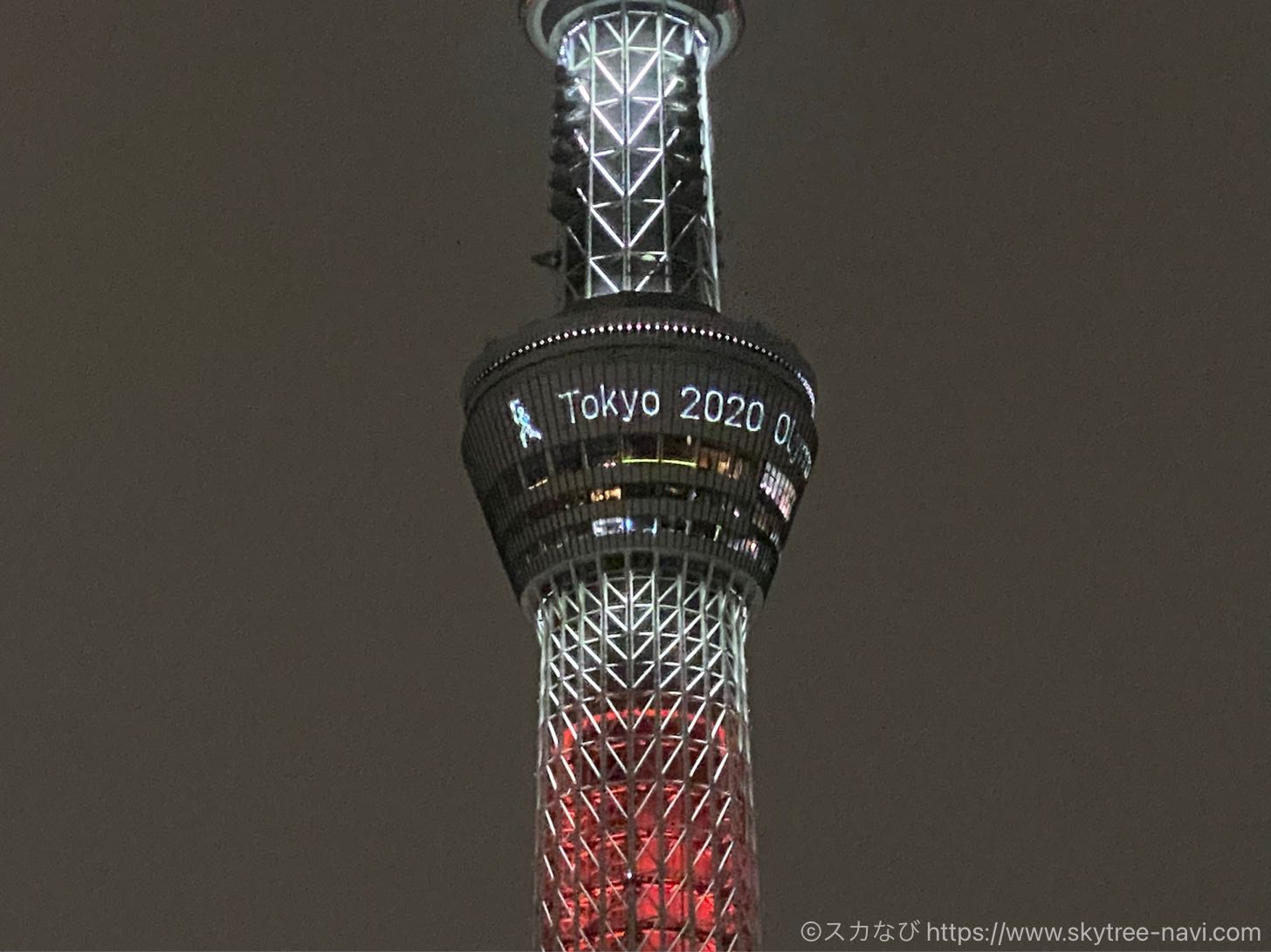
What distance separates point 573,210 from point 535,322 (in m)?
12.5

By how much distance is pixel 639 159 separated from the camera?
478 feet

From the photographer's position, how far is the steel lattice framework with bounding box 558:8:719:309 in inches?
5595

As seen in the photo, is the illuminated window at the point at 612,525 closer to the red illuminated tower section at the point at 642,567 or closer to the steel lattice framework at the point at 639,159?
the red illuminated tower section at the point at 642,567

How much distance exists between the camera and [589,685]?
130 m

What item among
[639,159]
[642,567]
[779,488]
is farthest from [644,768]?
[639,159]

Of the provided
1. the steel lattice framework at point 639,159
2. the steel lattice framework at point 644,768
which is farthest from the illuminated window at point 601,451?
the steel lattice framework at point 639,159

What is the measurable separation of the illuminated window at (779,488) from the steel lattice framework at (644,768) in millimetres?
5300

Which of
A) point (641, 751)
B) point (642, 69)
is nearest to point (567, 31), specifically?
point (642, 69)

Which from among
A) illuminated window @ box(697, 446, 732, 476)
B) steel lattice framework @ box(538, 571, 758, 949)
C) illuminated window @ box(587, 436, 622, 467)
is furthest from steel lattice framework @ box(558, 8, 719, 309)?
steel lattice framework @ box(538, 571, 758, 949)

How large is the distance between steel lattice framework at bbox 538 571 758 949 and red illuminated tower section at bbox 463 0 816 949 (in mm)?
105

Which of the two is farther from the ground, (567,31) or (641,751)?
(567,31)

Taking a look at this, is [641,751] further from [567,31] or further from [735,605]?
[567,31]

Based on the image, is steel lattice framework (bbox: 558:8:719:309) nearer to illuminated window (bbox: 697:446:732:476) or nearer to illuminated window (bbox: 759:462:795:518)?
illuminated window (bbox: 759:462:795:518)

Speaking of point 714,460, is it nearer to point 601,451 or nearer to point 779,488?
point 779,488
